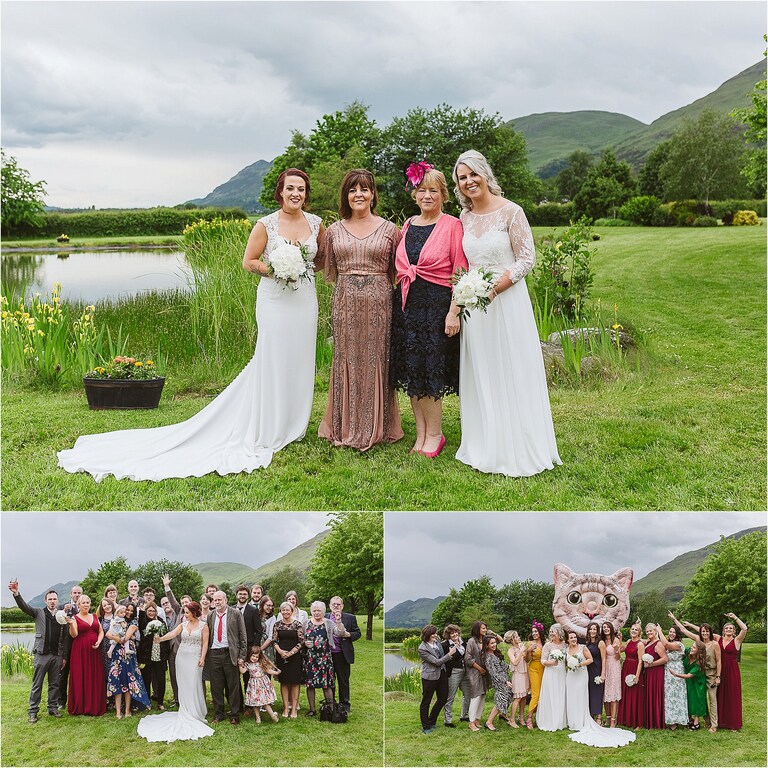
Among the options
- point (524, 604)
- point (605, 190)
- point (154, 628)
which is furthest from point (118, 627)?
point (605, 190)

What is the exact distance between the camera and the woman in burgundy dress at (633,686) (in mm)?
5332

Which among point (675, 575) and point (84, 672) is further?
point (675, 575)

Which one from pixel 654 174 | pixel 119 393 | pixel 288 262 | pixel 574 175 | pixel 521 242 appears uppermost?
pixel 574 175

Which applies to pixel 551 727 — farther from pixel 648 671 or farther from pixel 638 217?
pixel 638 217

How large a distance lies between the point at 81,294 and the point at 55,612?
32.6ft

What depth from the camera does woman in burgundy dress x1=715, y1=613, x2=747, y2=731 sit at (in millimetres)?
5320

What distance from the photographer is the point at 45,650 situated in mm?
5281

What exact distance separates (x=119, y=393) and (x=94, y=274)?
14.7 m

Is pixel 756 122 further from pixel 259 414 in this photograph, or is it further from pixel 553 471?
pixel 259 414

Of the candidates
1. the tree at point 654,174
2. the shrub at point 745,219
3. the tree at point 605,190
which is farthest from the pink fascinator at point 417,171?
the tree at point 654,174

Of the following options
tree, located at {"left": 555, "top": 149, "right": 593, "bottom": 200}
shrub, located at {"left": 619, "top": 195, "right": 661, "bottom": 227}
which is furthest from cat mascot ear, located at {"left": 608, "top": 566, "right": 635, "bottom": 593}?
tree, located at {"left": 555, "top": 149, "right": 593, "bottom": 200}

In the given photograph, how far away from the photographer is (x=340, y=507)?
5566 mm

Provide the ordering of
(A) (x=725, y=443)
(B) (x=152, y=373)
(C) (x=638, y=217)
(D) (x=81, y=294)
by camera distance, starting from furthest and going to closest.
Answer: (C) (x=638, y=217)
(D) (x=81, y=294)
(B) (x=152, y=373)
(A) (x=725, y=443)

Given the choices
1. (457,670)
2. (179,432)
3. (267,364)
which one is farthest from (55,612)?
(457,670)
